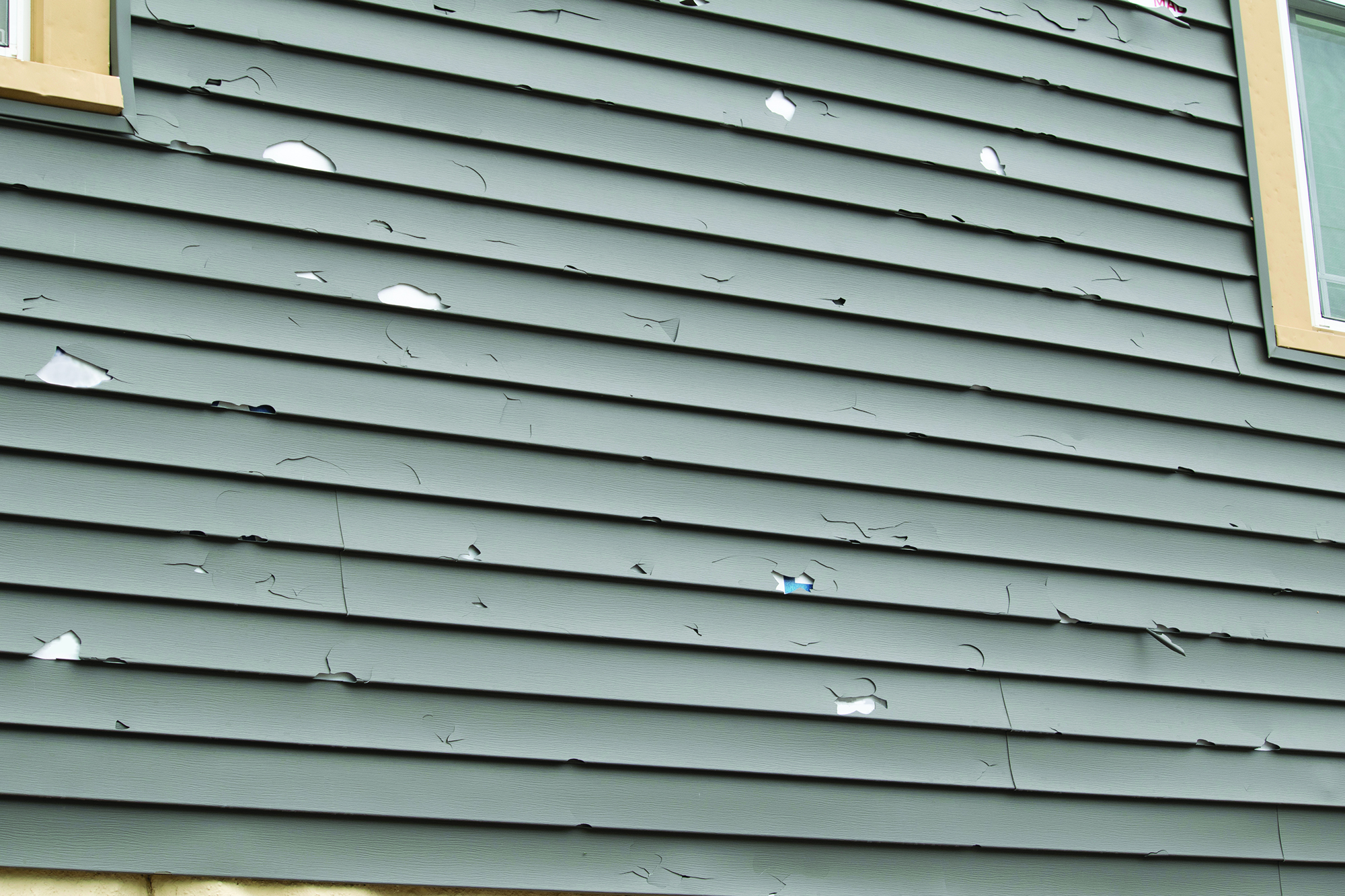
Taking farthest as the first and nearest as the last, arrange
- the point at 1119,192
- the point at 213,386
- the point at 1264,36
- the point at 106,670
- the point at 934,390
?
the point at 1264,36, the point at 1119,192, the point at 934,390, the point at 213,386, the point at 106,670

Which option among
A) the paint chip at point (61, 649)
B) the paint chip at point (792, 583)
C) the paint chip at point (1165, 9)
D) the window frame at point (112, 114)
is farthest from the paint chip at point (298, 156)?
the paint chip at point (1165, 9)

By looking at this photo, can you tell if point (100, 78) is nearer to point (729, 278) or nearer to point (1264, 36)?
point (729, 278)

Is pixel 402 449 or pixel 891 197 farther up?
pixel 891 197

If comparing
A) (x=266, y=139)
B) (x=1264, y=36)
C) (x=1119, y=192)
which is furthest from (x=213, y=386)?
(x=1264, y=36)

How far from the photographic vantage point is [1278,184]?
10.0 feet

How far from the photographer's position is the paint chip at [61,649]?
6.52 ft

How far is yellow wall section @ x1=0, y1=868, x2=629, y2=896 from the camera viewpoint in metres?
1.93

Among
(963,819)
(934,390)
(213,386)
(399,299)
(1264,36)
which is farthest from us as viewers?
(1264,36)

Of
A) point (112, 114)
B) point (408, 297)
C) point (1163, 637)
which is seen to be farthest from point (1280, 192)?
point (112, 114)

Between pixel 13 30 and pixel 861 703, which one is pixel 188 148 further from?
pixel 861 703

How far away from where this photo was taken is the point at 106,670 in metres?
2.02

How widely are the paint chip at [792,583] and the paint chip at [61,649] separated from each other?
1354 millimetres

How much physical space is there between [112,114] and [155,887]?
1.42 m

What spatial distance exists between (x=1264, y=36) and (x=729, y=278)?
1.78 meters
